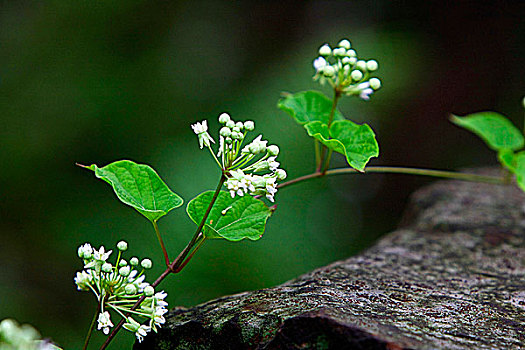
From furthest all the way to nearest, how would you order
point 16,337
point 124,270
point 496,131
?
point 496,131, point 124,270, point 16,337

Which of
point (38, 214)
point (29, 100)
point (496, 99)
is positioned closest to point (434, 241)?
point (38, 214)

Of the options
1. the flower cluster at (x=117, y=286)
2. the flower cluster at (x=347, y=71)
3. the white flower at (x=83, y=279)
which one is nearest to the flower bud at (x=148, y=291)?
the flower cluster at (x=117, y=286)

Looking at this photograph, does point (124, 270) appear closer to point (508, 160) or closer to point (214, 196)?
point (214, 196)

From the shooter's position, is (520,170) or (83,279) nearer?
(83,279)

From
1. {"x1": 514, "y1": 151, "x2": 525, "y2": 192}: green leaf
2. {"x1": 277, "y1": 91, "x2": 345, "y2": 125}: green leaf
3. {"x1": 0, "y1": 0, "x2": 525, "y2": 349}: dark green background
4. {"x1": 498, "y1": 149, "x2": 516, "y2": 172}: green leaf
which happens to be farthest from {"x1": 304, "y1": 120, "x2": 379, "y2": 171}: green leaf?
{"x1": 0, "y1": 0, "x2": 525, "y2": 349}: dark green background

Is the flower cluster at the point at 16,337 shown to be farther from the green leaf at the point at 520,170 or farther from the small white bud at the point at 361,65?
the green leaf at the point at 520,170

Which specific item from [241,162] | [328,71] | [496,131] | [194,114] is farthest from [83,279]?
[194,114]

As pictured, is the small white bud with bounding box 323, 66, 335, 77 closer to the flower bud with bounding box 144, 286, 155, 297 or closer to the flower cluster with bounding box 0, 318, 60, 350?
the flower bud with bounding box 144, 286, 155, 297
